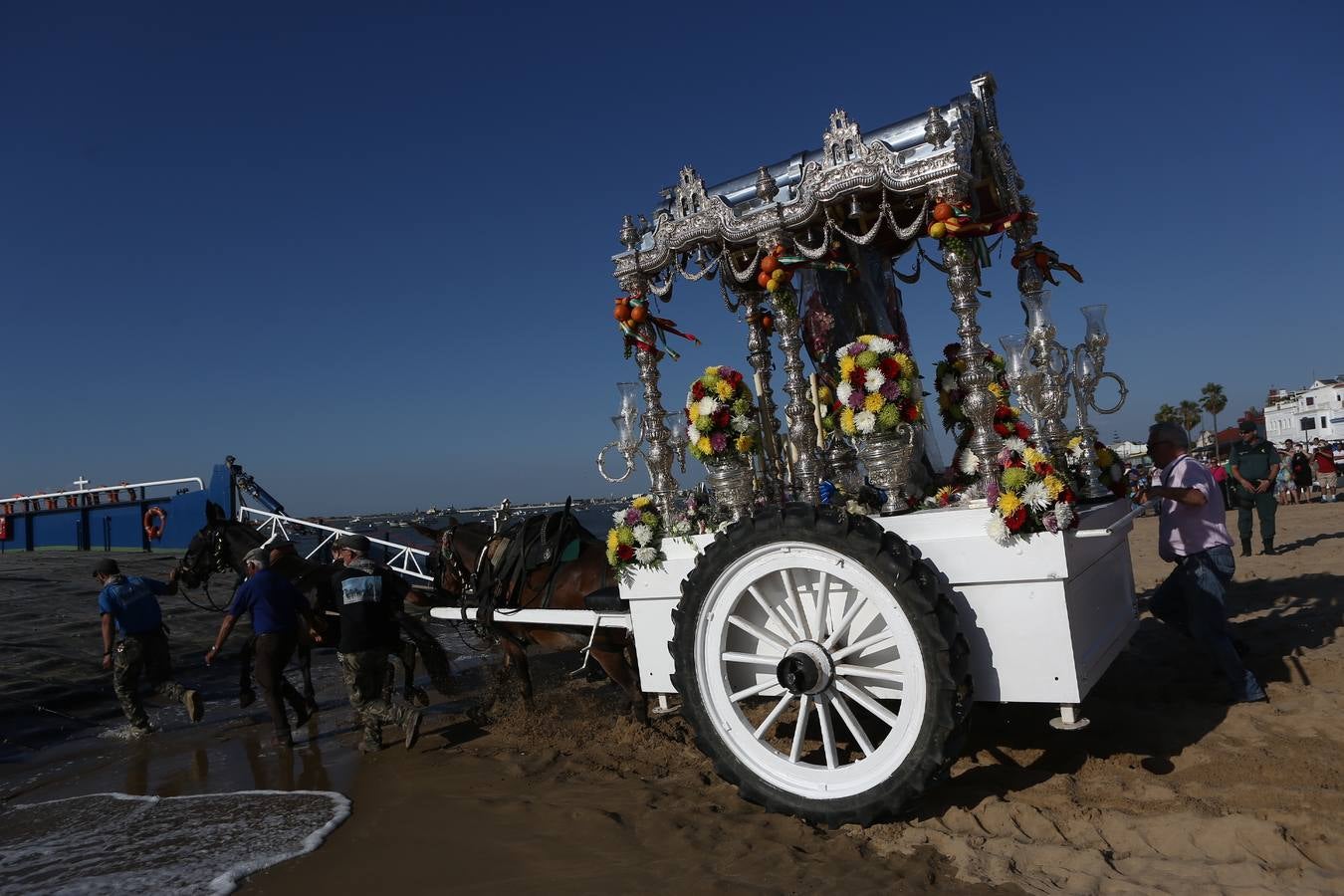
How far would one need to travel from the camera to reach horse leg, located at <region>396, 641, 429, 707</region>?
275 inches

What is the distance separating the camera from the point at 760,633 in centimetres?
390

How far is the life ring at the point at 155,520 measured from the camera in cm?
2097

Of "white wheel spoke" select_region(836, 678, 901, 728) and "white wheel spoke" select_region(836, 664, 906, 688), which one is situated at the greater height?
"white wheel spoke" select_region(836, 664, 906, 688)

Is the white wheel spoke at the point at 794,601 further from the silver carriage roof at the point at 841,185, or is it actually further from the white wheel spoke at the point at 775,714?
the silver carriage roof at the point at 841,185

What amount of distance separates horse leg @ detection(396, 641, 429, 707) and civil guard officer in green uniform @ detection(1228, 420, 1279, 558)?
998cm

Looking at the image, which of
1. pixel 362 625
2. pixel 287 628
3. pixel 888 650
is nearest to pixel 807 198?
pixel 888 650

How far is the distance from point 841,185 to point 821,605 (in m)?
2.59

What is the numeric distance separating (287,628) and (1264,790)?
6665mm

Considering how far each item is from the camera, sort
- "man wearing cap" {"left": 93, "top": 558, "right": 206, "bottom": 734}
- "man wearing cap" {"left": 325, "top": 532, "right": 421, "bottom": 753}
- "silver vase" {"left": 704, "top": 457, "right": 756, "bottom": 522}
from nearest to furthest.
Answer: "silver vase" {"left": 704, "top": 457, "right": 756, "bottom": 522}
"man wearing cap" {"left": 325, "top": 532, "right": 421, "bottom": 753}
"man wearing cap" {"left": 93, "top": 558, "right": 206, "bottom": 734}

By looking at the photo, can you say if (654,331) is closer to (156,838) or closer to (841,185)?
(841,185)

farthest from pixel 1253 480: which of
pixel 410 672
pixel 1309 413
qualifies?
pixel 1309 413

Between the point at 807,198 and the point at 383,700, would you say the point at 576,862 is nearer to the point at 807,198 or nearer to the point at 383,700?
the point at 383,700

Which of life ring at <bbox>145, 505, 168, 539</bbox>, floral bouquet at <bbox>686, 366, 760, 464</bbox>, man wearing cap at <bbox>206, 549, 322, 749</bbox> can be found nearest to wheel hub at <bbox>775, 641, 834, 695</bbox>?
floral bouquet at <bbox>686, 366, 760, 464</bbox>

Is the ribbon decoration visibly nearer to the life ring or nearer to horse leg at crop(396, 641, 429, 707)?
horse leg at crop(396, 641, 429, 707)
